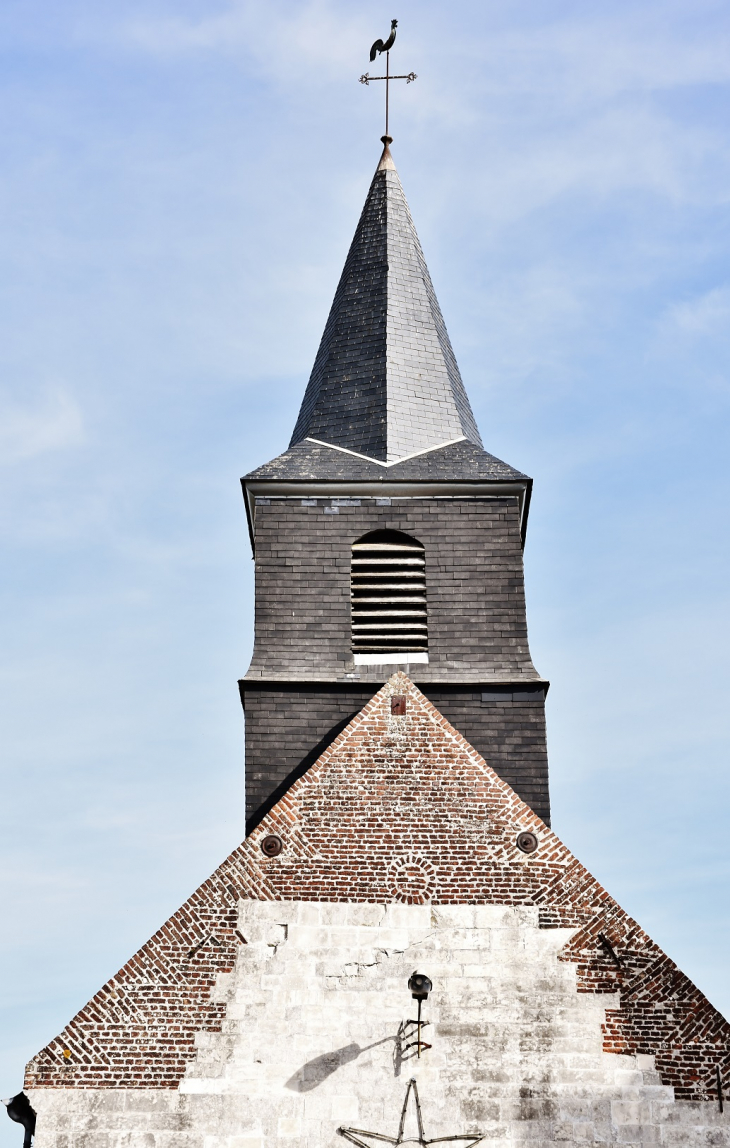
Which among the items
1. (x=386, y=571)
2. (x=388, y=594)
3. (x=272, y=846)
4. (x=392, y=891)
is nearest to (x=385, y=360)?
(x=386, y=571)

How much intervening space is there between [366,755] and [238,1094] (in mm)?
3197

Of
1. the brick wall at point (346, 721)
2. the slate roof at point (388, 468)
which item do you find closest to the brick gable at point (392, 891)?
the brick wall at point (346, 721)

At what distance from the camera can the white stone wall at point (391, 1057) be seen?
12.3 m

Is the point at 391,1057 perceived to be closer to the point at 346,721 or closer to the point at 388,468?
Answer: the point at 346,721

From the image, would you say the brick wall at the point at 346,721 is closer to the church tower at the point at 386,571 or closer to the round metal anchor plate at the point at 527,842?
the church tower at the point at 386,571

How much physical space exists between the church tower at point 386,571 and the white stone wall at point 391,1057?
3.49 metres

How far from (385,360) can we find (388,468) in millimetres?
A: 2042

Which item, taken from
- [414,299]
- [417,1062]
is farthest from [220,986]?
[414,299]

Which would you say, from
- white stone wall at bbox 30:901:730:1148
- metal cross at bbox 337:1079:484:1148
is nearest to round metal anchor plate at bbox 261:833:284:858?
white stone wall at bbox 30:901:730:1148

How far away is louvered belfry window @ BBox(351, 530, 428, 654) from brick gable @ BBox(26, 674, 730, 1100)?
3004mm

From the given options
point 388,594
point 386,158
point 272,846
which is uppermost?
point 386,158

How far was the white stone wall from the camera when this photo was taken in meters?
12.3

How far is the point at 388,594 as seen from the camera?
59.3 ft

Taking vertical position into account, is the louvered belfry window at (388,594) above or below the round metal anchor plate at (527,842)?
above
